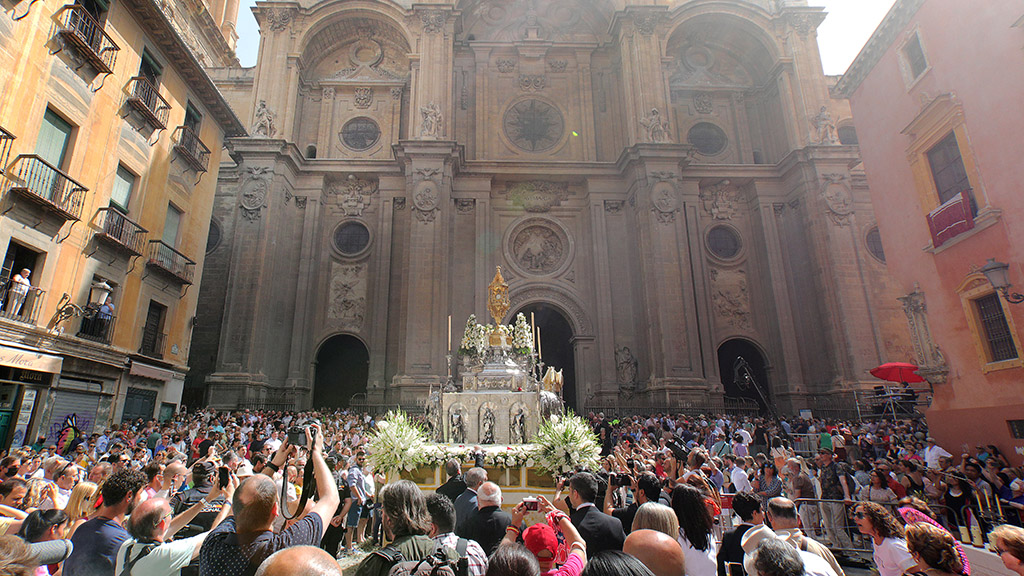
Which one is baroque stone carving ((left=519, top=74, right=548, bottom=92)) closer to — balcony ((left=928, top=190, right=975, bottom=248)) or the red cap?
balcony ((left=928, top=190, right=975, bottom=248))

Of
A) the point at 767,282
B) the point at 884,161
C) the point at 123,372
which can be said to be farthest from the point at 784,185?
the point at 123,372

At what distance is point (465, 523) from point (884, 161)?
1921cm

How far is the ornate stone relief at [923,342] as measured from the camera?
15.2 meters

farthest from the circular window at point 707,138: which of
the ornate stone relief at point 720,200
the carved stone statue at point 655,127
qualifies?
the carved stone statue at point 655,127

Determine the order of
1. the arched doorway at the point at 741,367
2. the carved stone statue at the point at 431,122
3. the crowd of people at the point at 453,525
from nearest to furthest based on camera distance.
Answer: the crowd of people at the point at 453,525, the carved stone statue at the point at 431,122, the arched doorway at the point at 741,367

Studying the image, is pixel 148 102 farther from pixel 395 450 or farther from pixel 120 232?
pixel 395 450

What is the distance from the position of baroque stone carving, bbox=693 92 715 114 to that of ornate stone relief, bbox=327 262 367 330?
21.3m

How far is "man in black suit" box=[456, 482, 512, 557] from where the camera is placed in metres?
4.76

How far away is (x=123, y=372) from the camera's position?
16.7m

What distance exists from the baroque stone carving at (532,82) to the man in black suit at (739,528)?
3017 cm

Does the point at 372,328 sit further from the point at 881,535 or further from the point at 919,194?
the point at 881,535

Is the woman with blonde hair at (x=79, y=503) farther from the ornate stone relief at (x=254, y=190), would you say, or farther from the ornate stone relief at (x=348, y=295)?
the ornate stone relief at (x=254, y=190)

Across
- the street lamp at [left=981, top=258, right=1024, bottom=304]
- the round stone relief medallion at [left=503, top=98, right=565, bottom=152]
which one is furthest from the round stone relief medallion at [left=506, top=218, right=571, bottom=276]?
the street lamp at [left=981, top=258, right=1024, bottom=304]

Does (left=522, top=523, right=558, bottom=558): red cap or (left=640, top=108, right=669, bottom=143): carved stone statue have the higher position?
(left=640, top=108, right=669, bottom=143): carved stone statue
